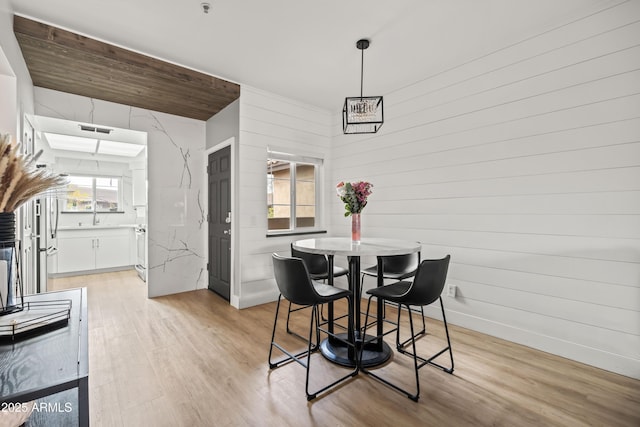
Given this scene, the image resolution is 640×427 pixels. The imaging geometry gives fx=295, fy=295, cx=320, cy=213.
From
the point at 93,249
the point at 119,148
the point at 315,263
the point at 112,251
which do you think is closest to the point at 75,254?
the point at 93,249

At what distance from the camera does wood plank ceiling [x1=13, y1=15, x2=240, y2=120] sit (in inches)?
101

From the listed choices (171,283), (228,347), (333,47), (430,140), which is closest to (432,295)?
(228,347)

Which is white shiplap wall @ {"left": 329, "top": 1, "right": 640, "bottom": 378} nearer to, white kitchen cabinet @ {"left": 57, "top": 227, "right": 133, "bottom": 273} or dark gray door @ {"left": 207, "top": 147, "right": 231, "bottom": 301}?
dark gray door @ {"left": 207, "top": 147, "right": 231, "bottom": 301}

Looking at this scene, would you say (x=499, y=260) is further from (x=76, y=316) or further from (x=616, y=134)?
(x=76, y=316)

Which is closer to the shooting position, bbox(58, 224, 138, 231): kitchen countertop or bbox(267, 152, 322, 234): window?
bbox(267, 152, 322, 234): window

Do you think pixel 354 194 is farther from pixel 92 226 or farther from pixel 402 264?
pixel 92 226

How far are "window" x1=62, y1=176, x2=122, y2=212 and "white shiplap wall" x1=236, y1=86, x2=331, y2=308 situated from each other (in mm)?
4179

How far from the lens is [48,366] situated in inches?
40.6

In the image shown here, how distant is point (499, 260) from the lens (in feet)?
9.27

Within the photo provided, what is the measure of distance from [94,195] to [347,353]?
20.3 ft

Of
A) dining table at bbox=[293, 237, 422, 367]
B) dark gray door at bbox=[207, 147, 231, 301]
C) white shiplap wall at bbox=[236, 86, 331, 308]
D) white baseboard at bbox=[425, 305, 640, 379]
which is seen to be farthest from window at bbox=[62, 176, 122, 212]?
white baseboard at bbox=[425, 305, 640, 379]

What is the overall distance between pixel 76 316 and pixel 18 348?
0.33 meters

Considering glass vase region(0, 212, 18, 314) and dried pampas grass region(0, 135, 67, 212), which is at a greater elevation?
dried pampas grass region(0, 135, 67, 212)

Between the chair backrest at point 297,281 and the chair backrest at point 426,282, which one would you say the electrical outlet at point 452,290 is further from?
the chair backrest at point 297,281
